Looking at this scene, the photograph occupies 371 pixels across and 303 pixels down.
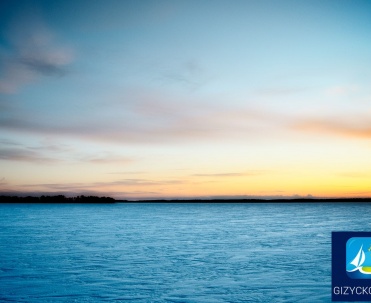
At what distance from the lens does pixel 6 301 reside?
1259 cm

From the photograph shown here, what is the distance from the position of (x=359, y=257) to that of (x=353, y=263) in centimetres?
30

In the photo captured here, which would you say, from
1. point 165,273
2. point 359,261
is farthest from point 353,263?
point 165,273

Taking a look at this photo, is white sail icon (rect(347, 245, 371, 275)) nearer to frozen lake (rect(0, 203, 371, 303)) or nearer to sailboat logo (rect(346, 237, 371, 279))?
sailboat logo (rect(346, 237, 371, 279))

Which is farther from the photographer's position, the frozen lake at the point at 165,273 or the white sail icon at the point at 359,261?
the frozen lake at the point at 165,273

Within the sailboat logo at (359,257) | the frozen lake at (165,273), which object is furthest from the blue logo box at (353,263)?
the frozen lake at (165,273)

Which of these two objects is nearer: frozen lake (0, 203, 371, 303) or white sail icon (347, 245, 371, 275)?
white sail icon (347, 245, 371, 275)

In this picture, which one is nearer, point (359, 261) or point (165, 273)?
point (359, 261)

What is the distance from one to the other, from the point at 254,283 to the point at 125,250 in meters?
12.2

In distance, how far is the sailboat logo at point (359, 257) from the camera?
12117 mm

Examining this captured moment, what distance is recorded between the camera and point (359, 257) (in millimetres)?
12188

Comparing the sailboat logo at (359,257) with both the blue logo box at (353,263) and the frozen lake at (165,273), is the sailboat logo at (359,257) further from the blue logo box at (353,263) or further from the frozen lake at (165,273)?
the frozen lake at (165,273)

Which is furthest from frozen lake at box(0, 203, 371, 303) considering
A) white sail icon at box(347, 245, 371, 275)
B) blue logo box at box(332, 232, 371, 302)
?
white sail icon at box(347, 245, 371, 275)

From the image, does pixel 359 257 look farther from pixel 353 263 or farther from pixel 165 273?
pixel 165 273

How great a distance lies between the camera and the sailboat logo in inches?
477
